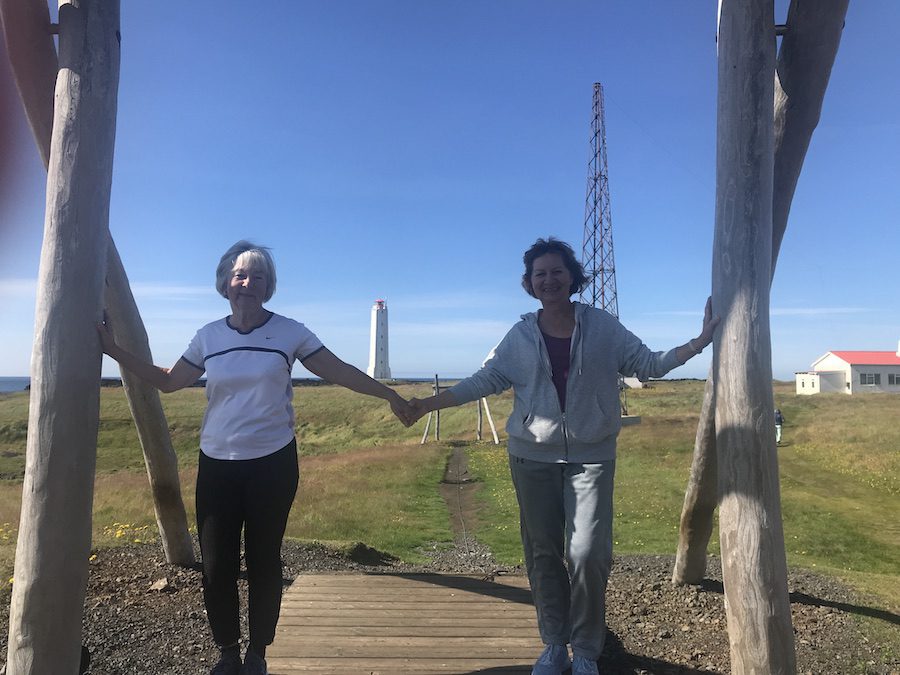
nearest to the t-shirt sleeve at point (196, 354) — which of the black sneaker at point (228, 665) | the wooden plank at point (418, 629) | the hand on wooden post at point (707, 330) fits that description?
the black sneaker at point (228, 665)

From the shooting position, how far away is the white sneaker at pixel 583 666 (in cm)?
324

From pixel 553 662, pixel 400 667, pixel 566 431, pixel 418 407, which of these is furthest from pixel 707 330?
pixel 400 667

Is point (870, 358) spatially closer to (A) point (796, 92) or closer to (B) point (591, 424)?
(A) point (796, 92)

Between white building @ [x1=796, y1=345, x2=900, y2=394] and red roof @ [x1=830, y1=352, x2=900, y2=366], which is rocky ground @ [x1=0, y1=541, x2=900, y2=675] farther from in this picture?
red roof @ [x1=830, y1=352, x2=900, y2=366]

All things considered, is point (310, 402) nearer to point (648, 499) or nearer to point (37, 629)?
point (648, 499)

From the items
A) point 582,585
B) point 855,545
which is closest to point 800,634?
point 582,585

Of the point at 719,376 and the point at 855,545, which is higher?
the point at 719,376

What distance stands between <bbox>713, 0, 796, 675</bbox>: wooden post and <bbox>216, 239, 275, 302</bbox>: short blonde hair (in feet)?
7.77

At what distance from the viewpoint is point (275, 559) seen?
3.25 m

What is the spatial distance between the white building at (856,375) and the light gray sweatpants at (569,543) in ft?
149

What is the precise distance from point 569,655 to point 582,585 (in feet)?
2.17

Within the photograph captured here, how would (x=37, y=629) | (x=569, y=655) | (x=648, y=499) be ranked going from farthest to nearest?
(x=648, y=499) < (x=569, y=655) < (x=37, y=629)

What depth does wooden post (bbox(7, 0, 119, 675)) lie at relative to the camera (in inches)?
116

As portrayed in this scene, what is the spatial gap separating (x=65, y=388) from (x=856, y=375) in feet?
164
